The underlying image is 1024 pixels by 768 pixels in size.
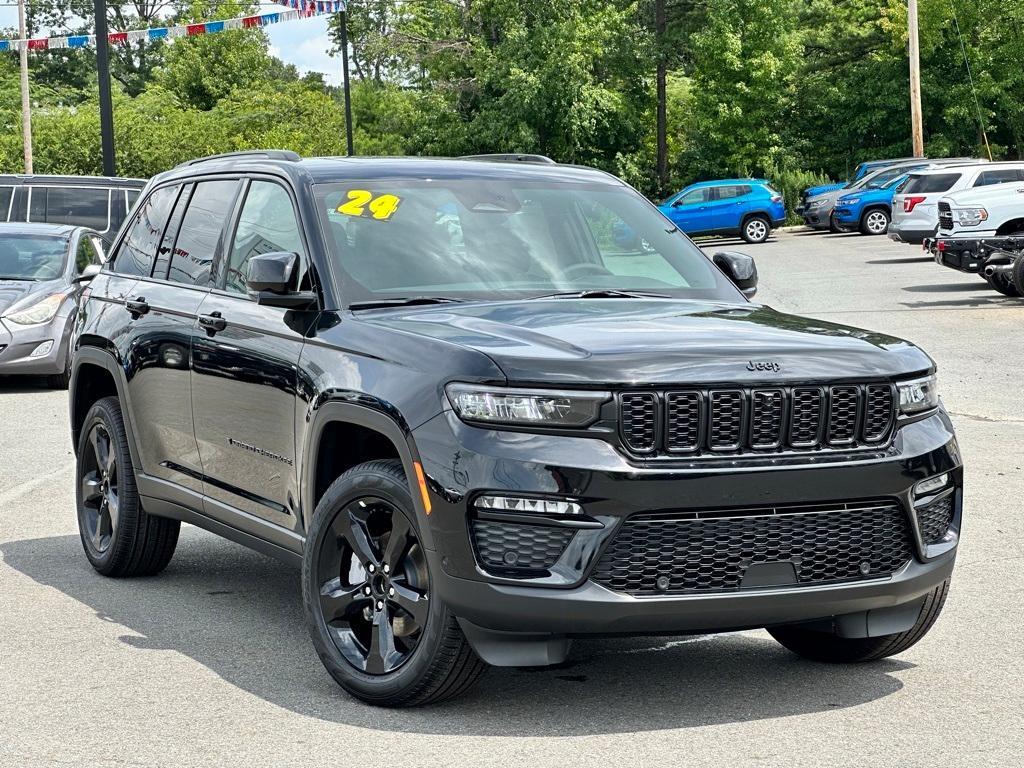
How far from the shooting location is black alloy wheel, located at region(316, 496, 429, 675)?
4.99 metres

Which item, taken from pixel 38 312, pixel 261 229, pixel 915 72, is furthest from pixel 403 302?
pixel 915 72

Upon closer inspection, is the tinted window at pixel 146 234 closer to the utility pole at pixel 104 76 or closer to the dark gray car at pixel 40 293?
the dark gray car at pixel 40 293

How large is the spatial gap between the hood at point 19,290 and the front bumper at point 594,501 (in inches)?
472

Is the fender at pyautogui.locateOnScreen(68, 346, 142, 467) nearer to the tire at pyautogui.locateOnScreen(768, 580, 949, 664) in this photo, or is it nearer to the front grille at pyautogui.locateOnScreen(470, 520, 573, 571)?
the front grille at pyautogui.locateOnScreen(470, 520, 573, 571)

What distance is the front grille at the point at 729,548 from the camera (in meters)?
4.61

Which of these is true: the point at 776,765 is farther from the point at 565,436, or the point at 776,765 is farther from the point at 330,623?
the point at 330,623

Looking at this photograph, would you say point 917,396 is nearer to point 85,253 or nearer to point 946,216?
point 85,253

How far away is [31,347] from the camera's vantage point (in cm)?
1562

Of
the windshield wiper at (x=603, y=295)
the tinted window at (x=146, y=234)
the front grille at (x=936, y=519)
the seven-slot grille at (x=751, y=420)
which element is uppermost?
the tinted window at (x=146, y=234)

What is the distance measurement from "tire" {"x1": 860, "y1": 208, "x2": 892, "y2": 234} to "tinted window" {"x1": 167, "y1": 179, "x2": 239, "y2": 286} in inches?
1488

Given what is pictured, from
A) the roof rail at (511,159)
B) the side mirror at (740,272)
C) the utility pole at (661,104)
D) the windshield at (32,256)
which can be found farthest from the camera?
the utility pole at (661,104)

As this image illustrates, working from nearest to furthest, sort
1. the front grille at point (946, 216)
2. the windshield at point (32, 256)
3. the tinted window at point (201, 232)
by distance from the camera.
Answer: the tinted window at point (201, 232) < the windshield at point (32, 256) < the front grille at point (946, 216)

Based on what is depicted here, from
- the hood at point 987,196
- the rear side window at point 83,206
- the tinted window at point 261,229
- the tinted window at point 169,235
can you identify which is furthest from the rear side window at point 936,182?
the tinted window at point 261,229

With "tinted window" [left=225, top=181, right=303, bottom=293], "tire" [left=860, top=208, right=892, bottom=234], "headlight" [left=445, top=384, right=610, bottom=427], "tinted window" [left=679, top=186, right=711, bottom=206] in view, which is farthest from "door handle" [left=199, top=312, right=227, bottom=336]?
"tinted window" [left=679, top=186, right=711, bottom=206]
